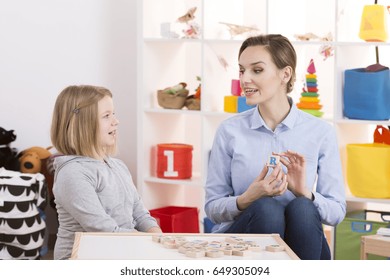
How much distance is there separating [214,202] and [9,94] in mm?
1637

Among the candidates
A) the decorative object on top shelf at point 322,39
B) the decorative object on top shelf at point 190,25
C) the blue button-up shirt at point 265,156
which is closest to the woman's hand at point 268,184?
the blue button-up shirt at point 265,156

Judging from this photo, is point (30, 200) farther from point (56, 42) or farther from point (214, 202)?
point (214, 202)

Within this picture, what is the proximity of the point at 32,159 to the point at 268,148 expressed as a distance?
4.44 feet

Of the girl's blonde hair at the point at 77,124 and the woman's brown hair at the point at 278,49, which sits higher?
the woman's brown hair at the point at 278,49

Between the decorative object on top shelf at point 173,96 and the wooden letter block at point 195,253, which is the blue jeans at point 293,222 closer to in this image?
the wooden letter block at point 195,253

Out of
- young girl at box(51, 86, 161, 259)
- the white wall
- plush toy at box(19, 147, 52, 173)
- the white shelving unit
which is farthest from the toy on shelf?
young girl at box(51, 86, 161, 259)

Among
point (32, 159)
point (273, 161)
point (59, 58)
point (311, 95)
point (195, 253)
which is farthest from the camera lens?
point (59, 58)

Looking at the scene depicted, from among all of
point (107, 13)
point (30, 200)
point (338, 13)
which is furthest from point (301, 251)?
point (107, 13)

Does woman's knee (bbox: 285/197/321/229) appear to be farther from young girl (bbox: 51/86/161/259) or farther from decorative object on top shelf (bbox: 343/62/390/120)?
decorative object on top shelf (bbox: 343/62/390/120)

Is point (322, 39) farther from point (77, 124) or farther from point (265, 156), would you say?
point (77, 124)

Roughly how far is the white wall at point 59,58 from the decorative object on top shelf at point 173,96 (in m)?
0.32

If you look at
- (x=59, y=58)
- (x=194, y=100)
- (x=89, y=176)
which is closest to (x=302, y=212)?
(x=89, y=176)

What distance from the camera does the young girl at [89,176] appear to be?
1760mm

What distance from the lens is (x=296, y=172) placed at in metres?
1.76
